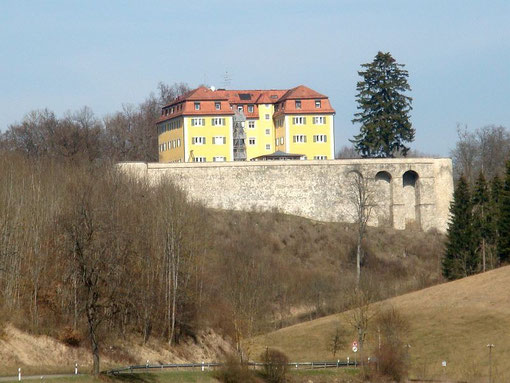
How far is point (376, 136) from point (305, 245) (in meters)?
11.5

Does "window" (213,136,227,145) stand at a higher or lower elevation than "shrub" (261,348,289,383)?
higher

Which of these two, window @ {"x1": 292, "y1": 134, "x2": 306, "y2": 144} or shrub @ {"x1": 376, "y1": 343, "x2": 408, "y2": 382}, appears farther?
window @ {"x1": 292, "y1": 134, "x2": 306, "y2": 144}

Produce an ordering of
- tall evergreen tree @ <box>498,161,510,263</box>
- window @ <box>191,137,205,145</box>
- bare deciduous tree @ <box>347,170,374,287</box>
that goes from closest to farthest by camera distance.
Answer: tall evergreen tree @ <box>498,161,510,263</box>
bare deciduous tree @ <box>347,170,374,287</box>
window @ <box>191,137,205,145</box>

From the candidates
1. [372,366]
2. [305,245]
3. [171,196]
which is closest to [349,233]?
[305,245]

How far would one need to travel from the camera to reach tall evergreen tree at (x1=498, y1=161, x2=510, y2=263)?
72.2 meters

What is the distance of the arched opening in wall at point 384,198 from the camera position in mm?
89625

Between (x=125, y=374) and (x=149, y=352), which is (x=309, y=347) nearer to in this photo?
(x=149, y=352)

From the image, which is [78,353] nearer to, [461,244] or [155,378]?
[155,378]

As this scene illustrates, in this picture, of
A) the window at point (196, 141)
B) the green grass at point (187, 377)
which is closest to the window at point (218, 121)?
the window at point (196, 141)

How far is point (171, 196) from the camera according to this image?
230 feet

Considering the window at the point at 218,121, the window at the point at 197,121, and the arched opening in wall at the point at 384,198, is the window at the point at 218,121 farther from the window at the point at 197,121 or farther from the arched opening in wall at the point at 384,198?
the arched opening in wall at the point at 384,198

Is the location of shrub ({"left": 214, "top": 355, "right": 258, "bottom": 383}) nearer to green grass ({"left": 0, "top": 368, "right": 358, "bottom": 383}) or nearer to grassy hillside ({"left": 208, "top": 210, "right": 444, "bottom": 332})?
green grass ({"left": 0, "top": 368, "right": 358, "bottom": 383})

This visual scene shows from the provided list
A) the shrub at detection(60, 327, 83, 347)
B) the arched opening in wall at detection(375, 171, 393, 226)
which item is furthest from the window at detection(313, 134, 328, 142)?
the shrub at detection(60, 327, 83, 347)

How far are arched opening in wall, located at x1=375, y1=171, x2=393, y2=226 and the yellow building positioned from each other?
266 inches
